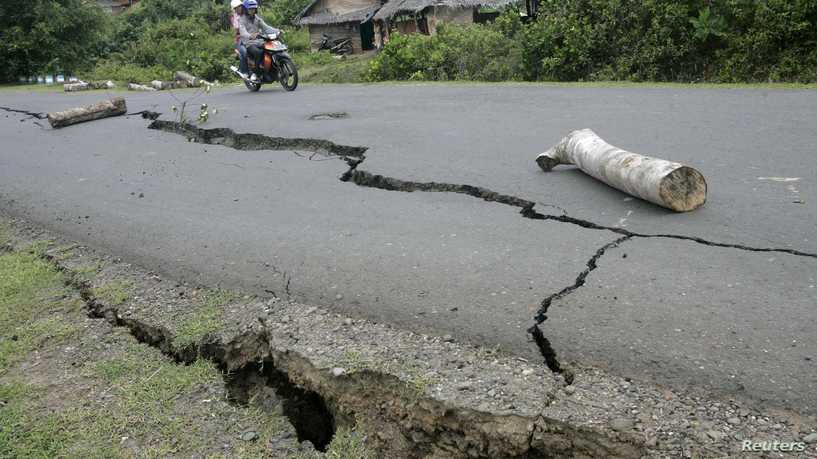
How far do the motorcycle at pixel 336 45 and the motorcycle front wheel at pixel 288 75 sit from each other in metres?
21.8

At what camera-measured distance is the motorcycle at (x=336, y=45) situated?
34156 millimetres

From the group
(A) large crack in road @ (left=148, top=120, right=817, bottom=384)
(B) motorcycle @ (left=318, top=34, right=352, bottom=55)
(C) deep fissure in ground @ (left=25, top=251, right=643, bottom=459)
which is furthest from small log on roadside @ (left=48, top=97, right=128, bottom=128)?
(B) motorcycle @ (left=318, top=34, right=352, bottom=55)

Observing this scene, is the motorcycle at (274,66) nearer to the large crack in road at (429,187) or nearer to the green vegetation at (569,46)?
the large crack in road at (429,187)

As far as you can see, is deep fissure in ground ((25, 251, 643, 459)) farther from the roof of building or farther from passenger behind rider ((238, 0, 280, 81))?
the roof of building

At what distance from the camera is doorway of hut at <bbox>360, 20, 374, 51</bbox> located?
3409cm

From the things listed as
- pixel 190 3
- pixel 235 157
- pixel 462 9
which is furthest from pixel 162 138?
pixel 190 3

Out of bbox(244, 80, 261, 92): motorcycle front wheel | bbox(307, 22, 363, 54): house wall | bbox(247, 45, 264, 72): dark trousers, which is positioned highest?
bbox(307, 22, 363, 54): house wall

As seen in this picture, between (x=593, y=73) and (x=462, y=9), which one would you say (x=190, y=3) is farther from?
(x=593, y=73)

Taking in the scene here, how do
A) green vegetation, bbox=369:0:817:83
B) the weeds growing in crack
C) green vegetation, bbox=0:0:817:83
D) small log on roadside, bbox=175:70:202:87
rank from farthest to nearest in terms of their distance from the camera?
small log on roadside, bbox=175:70:202:87 < green vegetation, bbox=0:0:817:83 < green vegetation, bbox=369:0:817:83 < the weeds growing in crack

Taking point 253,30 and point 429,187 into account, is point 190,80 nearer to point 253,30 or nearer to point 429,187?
point 253,30

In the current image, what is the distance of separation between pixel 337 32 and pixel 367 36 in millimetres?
1730

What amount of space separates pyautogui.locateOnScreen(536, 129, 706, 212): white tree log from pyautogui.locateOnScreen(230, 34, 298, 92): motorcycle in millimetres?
8049

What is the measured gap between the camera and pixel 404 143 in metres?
7.34

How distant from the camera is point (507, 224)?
15.7 feet
